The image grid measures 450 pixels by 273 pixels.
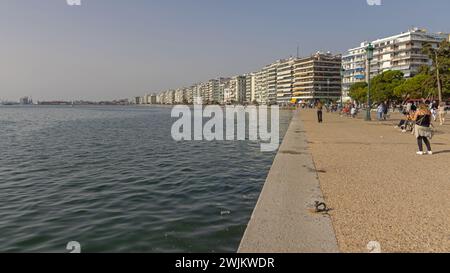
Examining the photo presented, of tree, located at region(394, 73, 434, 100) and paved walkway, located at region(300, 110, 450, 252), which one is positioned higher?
tree, located at region(394, 73, 434, 100)

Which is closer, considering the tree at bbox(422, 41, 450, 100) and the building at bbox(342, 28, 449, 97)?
the tree at bbox(422, 41, 450, 100)

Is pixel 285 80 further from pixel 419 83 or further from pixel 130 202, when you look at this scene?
pixel 130 202

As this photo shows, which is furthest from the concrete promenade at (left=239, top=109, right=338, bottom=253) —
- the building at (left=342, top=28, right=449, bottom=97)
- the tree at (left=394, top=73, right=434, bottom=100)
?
the building at (left=342, top=28, right=449, bottom=97)

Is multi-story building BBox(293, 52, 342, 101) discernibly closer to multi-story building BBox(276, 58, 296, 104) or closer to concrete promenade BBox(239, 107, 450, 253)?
multi-story building BBox(276, 58, 296, 104)

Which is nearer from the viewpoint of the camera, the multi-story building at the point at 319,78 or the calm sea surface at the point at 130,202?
the calm sea surface at the point at 130,202

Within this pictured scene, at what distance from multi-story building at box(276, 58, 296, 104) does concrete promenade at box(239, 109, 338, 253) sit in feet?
532

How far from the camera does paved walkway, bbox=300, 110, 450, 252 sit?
3.91 m

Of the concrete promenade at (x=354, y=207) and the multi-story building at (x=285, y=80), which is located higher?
the multi-story building at (x=285, y=80)

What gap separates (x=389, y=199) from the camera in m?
5.59

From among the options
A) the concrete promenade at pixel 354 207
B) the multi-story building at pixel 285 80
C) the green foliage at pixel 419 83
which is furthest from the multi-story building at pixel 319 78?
the concrete promenade at pixel 354 207

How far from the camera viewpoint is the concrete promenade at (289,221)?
3745 millimetres

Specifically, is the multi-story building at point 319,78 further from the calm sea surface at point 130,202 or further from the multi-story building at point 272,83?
the calm sea surface at point 130,202

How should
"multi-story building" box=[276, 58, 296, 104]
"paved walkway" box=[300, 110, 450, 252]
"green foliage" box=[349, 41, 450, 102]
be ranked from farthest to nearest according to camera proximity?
"multi-story building" box=[276, 58, 296, 104] → "green foliage" box=[349, 41, 450, 102] → "paved walkway" box=[300, 110, 450, 252]

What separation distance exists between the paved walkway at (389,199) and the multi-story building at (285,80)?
15918 centimetres
